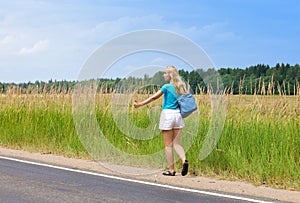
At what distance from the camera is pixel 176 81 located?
9.54m

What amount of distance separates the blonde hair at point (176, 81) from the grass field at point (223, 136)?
1.54 metres

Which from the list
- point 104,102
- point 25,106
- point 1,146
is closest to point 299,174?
point 104,102

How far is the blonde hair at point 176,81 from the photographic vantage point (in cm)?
949

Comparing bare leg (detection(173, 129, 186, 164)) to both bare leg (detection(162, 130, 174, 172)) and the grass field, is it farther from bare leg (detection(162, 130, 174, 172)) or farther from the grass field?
the grass field

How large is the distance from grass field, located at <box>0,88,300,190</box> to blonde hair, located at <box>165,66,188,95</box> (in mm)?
1536

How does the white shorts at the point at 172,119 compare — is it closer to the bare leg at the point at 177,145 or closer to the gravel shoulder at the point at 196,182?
the bare leg at the point at 177,145

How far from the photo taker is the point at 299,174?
870 cm

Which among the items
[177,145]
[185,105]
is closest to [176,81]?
[185,105]

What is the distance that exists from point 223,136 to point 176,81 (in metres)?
1.89

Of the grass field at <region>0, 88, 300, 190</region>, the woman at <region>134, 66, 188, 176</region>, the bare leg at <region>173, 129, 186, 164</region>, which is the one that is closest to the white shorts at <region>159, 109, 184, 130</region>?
the woman at <region>134, 66, 188, 176</region>

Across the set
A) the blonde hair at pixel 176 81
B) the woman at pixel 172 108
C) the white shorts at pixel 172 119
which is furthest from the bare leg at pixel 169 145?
the blonde hair at pixel 176 81

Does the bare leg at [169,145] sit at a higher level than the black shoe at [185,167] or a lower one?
higher

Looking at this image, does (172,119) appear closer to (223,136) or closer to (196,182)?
(196,182)

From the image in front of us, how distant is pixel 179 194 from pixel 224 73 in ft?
22.4
